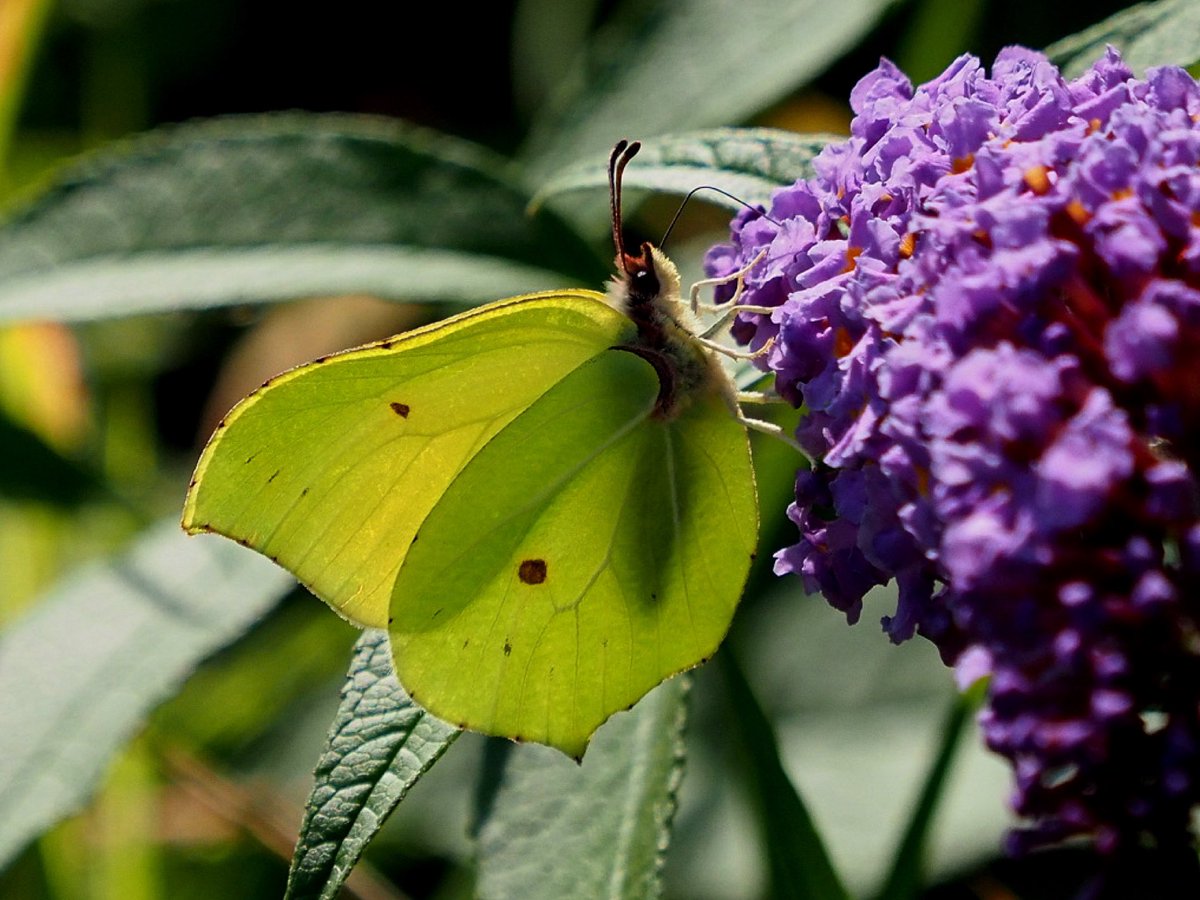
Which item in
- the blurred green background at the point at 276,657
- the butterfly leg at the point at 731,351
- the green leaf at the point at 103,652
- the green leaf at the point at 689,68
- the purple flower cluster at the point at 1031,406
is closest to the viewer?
the purple flower cluster at the point at 1031,406

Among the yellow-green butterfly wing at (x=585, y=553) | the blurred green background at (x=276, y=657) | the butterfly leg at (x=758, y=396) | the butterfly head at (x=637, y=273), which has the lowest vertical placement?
the blurred green background at (x=276, y=657)

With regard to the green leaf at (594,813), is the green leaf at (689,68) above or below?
above

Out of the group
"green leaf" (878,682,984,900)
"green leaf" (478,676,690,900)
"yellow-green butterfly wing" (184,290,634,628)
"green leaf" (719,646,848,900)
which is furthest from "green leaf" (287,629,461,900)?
"green leaf" (878,682,984,900)

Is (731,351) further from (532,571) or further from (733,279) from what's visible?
(532,571)

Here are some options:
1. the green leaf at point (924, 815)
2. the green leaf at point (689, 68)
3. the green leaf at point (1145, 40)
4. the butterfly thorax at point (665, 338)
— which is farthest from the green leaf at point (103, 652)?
the green leaf at point (1145, 40)

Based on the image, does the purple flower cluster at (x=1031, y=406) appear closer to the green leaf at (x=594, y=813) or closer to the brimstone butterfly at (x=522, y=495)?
the brimstone butterfly at (x=522, y=495)

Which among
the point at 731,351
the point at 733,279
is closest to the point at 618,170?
the point at 733,279
